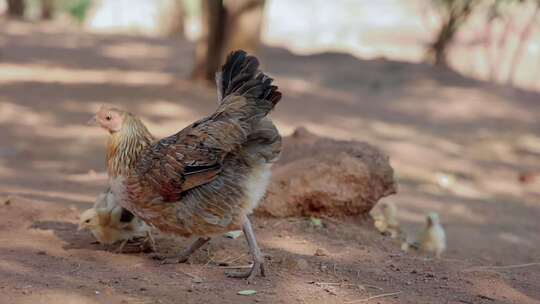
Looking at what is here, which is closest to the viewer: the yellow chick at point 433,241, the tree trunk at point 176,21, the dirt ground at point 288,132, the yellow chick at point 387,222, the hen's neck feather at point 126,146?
the dirt ground at point 288,132

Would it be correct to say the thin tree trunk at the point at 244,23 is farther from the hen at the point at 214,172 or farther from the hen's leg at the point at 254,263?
the hen's leg at the point at 254,263

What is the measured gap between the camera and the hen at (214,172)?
465 centimetres

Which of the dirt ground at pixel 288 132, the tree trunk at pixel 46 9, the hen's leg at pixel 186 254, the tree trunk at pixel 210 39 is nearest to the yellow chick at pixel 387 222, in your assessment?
the dirt ground at pixel 288 132

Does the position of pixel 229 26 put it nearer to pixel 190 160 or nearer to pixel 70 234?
pixel 70 234

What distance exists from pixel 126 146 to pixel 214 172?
2.16 ft

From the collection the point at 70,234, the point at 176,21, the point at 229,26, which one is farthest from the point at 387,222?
the point at 176,21

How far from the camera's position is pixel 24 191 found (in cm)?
803

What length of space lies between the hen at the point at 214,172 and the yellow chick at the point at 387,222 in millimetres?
2435

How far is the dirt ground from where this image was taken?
4555 millimetres

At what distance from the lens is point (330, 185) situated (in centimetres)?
648

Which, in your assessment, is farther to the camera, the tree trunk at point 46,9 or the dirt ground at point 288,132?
the tree trunk at point 46,9

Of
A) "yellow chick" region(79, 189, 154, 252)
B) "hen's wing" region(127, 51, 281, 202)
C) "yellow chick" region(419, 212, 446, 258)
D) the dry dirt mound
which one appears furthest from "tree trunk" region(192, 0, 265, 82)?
"hen's wing" region(127, 51, 281, 202)

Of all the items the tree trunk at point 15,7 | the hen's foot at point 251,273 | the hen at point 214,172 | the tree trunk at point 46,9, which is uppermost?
the hen at point 214,172

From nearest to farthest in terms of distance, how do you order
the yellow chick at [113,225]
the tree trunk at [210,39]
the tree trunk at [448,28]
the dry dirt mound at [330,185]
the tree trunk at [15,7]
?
the yellow chick at [113,225], the dry dirt mound at [330,185], the tree trunk at [210,39], the tree trunk at [448,28], the tree trunk at [15,7]
